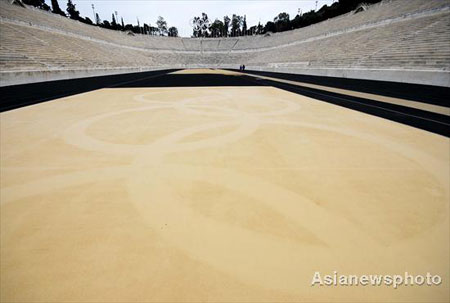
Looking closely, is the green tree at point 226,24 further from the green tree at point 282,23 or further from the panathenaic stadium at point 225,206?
the panathenaic stadium at point 225,206

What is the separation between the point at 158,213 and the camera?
2.86 meters

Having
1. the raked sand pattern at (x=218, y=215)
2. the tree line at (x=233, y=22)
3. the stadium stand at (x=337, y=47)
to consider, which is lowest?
the raked sand pattern at (x=218, y=215)

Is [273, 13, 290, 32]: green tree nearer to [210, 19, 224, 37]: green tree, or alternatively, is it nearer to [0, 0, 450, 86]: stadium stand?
[210, 19, 224, 37]: green tree

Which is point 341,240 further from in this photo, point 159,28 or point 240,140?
point 159,28

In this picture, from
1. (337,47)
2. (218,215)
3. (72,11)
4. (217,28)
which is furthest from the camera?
(217,28)

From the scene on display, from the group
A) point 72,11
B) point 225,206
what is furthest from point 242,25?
point 225,206

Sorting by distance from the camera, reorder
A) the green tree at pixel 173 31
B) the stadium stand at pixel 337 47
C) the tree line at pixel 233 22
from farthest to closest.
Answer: the green tree at pixel 173 31 < the tree line at pixel 233 22 < the stadium stand at pixel 337 47

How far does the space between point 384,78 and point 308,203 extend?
22.6 m

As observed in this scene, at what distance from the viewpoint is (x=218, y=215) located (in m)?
2.82

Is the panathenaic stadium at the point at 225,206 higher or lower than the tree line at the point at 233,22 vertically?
lower

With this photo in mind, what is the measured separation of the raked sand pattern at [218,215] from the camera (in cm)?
196

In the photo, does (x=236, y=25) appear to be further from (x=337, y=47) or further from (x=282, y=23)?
(x=337, y=47)

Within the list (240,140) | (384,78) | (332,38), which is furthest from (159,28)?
(240,140)

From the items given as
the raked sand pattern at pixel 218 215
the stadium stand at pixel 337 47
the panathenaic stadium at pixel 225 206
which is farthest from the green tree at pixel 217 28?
the raked sand pattern at pixel 218 215
